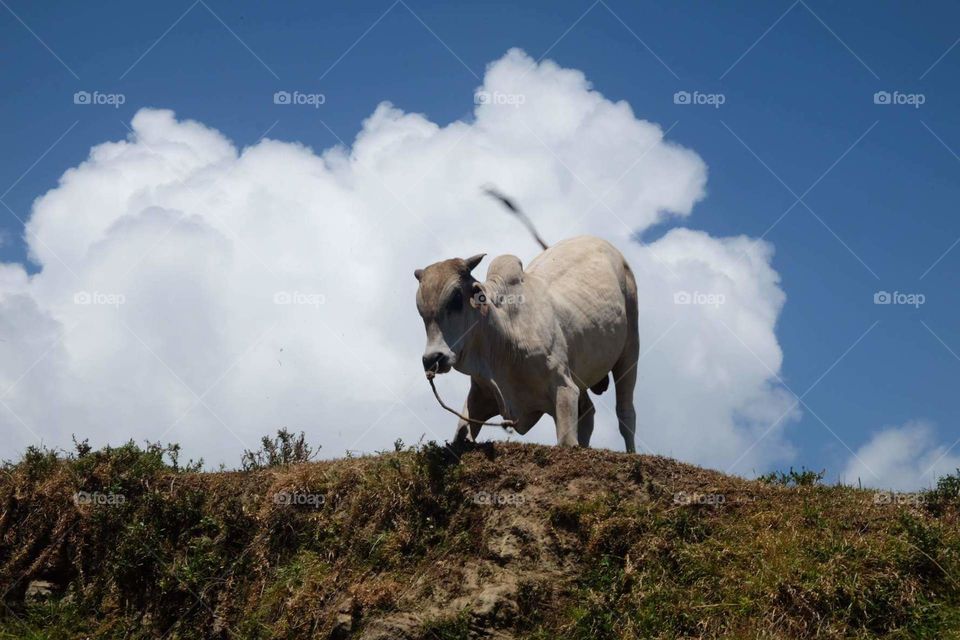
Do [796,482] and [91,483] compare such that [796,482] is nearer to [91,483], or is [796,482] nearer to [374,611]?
[374,611]

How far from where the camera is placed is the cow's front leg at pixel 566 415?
1144 centimetres

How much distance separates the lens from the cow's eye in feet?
35.3

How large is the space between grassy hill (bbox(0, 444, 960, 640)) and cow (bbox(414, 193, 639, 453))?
892 millimetres

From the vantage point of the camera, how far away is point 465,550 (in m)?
10.1

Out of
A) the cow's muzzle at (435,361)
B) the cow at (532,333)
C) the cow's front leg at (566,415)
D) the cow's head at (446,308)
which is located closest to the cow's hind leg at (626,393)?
the cow at (532,333)

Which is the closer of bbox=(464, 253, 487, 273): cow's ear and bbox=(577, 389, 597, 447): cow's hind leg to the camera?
bbox=(464, 253, 487, 273): cow's ear

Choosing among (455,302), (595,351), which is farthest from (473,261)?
(595,351)

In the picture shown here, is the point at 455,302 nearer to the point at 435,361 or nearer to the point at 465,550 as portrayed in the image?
the point at 435,361

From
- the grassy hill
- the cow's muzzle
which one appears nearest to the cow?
the cow's muzzle

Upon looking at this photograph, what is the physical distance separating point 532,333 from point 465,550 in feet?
8.88

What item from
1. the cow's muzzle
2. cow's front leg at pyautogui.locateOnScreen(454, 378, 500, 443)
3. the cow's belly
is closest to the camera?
the cow's muzzle

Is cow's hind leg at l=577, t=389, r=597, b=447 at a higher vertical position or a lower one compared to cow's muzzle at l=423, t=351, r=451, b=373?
higher

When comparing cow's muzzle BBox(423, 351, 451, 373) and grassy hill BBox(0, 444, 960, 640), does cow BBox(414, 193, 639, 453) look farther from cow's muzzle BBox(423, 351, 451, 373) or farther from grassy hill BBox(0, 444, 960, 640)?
grassy hill BBox(0, 444, 960, 640)

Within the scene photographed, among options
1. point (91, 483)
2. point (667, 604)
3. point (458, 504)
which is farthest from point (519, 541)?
point (91, 483)
